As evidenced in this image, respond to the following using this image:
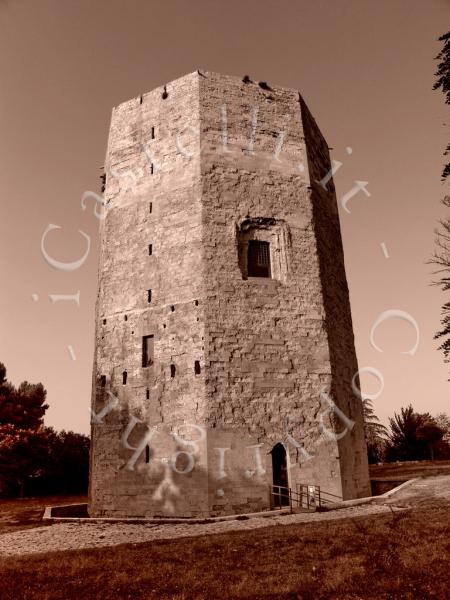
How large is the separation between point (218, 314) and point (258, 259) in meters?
2.62

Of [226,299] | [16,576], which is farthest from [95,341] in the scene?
[16,576]

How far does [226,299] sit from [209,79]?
26.8 feet

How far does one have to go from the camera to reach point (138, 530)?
10.1 m

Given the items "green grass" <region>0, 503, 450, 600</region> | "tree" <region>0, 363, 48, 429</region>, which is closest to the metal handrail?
"green grass" <region>0, 503, 450, 600</region>

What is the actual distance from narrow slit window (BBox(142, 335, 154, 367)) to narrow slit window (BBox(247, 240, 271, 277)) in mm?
3800

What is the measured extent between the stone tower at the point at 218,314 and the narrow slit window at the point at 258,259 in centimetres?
5

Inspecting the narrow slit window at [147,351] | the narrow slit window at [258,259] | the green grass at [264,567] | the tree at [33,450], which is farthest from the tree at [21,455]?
the green grass at [264,567]

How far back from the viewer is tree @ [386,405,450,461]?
90.4 feet

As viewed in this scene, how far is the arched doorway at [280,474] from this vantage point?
12.4 metres

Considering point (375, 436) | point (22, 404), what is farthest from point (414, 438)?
point (22, 404)

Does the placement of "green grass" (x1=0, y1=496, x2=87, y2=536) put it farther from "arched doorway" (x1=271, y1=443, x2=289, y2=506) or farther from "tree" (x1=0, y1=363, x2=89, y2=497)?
"arched doorway" (x1=271, y1=443, x2=289, y2=506)

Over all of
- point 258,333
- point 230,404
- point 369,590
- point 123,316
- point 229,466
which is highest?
point 123,316

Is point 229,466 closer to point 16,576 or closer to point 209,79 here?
point 16,576

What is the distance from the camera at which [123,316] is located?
14734 mm
